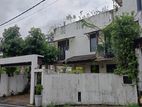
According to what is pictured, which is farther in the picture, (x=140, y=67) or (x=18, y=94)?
(x=18, y=94)

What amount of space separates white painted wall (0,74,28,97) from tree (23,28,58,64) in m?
2.88

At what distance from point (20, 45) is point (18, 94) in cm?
509

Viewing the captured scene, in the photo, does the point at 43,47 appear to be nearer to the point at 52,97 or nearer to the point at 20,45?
the point at 20,45

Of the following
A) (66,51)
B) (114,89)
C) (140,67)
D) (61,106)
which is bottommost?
A: (61,106)

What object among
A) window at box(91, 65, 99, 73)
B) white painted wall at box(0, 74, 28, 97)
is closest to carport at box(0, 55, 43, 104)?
white painted wall at box(0, 74, 28, 97)

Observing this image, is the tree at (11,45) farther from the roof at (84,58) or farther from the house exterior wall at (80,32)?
the roof at (84,58)

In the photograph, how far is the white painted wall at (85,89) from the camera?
18.3 metres

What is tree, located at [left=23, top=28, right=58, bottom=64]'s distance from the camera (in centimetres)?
2773

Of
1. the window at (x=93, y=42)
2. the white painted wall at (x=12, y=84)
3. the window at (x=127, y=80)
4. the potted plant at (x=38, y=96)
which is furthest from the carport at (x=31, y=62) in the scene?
the window at (x=127, y=80)

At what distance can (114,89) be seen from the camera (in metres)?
18.4

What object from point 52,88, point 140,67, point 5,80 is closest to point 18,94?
point 5,80

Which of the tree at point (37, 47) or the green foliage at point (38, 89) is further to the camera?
the tree at point (37, 47)

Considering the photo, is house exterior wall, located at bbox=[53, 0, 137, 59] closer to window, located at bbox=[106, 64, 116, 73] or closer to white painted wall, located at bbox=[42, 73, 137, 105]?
window, located at bbox=[106, 64, 116, 73]

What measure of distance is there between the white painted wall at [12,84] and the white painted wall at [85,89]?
8452 millimetres
